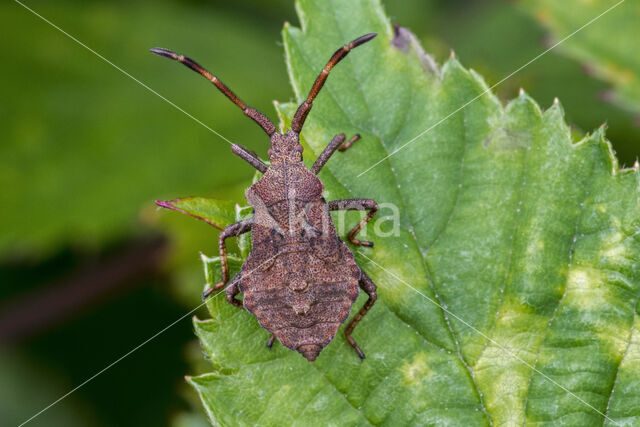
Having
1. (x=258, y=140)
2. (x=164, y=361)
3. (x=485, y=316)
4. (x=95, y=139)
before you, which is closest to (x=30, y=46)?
(x=95, y=139)

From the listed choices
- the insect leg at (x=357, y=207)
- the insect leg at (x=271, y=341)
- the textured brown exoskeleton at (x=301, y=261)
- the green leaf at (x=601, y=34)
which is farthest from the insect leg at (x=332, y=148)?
the green leaf at (x=601, y=34)

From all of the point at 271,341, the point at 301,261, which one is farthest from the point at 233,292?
the point at 301,261

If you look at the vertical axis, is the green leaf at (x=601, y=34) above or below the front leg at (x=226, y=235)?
above

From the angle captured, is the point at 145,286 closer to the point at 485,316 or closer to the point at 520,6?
the point at 485,316

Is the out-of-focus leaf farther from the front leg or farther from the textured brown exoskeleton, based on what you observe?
the front leg

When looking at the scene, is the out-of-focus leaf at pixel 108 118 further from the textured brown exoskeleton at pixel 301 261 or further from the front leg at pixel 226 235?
the front leg at pixel 226 235

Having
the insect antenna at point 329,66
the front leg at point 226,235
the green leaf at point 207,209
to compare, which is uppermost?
the insect antenna at point 329,66

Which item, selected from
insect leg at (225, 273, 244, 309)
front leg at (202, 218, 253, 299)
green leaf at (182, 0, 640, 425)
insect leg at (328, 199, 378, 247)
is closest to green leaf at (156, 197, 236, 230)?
front leg at (202, 218, 253, 299)
